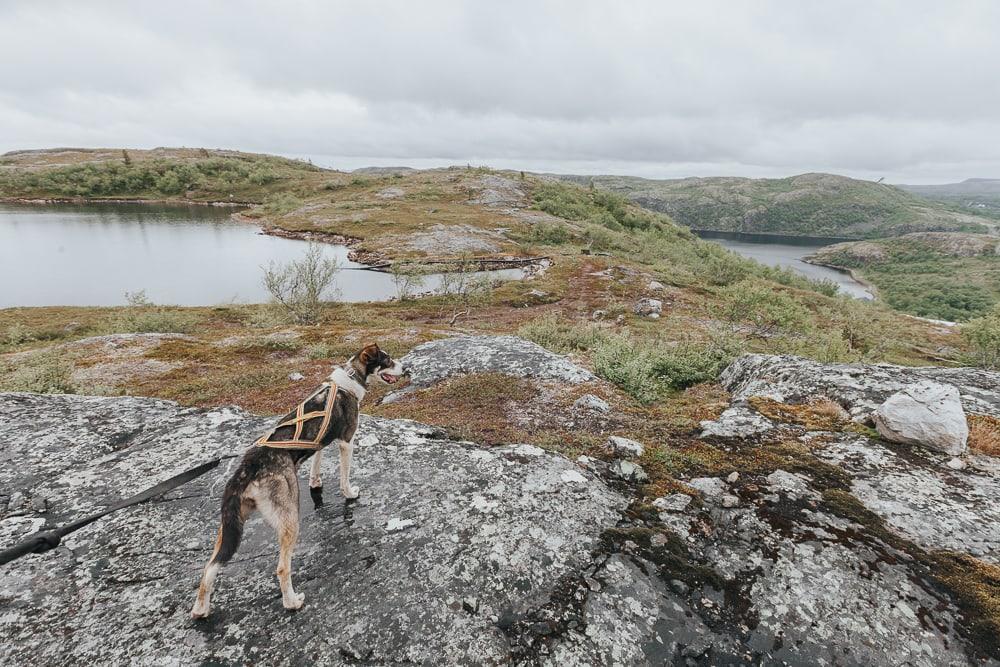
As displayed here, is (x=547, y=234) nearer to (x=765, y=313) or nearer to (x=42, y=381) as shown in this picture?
(x=765, y=313)

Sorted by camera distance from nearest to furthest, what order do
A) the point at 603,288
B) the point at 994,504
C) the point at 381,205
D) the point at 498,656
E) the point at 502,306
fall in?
the point at 498,656 → the point at 994,504 → the point at 502,306 → the point at 603,288 → the point at 381,205

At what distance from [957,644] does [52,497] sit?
1177cm

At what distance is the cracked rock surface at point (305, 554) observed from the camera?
4.31 meters

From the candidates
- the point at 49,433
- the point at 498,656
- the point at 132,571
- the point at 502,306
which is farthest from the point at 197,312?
the point at 498,656

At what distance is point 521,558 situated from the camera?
17.9 feet

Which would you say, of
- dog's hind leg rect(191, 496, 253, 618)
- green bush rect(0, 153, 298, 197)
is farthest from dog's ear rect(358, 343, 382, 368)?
green bush rect(0, 153, 298, 197)

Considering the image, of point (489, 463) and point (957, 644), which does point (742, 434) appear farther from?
point (489, 463)

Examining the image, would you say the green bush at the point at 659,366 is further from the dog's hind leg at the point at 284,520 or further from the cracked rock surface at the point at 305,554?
the dog's hind leg at the point at 284,520

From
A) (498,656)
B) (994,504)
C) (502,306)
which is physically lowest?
(502,306)

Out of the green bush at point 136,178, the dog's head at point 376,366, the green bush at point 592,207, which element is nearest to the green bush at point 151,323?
the dog's head at point 376,366

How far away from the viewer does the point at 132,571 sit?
16.5 feet

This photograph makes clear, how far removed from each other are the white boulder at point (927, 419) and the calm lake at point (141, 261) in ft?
166

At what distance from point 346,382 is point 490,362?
27.3 feet

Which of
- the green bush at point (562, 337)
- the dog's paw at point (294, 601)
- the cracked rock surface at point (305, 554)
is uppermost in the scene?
the dog's paw at point (294, 601)
